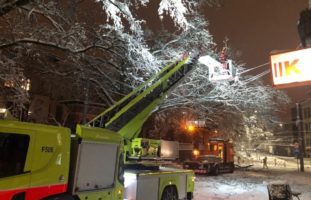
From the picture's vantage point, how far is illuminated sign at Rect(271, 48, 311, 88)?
→ 29.0 ft

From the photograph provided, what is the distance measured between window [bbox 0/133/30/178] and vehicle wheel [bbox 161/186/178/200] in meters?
5.53

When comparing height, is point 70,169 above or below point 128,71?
below

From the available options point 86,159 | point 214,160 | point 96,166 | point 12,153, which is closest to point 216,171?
point 214,160

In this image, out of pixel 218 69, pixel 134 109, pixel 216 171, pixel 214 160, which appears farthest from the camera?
pixel 214 160

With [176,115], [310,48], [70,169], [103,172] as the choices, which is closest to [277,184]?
[310,48]

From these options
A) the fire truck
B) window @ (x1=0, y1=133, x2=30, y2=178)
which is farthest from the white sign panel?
the fire truck

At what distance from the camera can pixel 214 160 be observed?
89.0 ft

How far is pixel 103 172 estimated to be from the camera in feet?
22.0

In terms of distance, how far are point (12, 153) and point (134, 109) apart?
447 centimetres

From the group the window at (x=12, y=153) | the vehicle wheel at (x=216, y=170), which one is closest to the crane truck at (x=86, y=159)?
the window at (x=12, y=153)

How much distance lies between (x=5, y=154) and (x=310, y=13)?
8.78 meters

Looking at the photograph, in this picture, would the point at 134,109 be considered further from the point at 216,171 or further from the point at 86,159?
the point at 216,171

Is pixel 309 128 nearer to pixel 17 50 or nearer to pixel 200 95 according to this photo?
pixel 200 95

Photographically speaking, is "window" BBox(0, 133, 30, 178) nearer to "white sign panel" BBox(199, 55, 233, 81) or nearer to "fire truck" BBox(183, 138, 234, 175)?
"white sign panel" BBox(199, 55, 233, 81)
